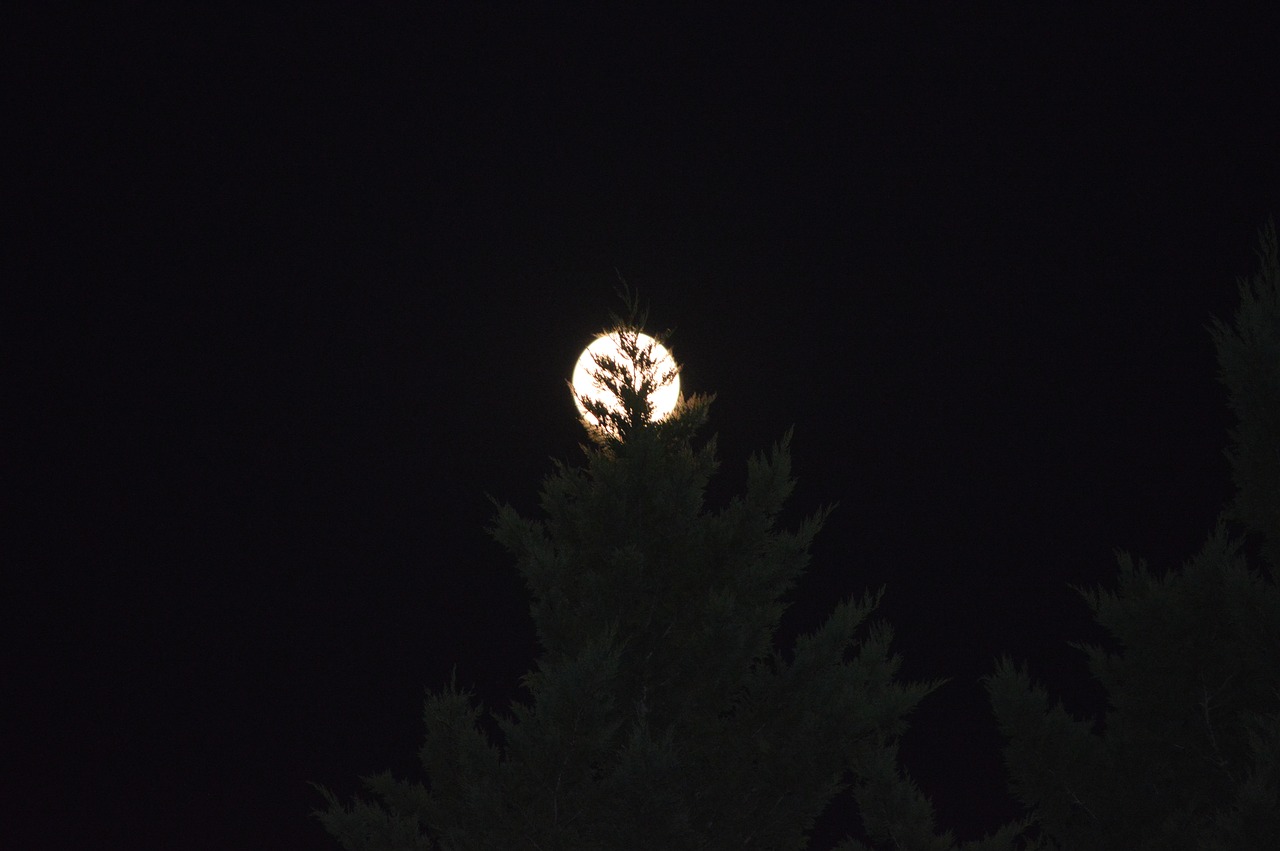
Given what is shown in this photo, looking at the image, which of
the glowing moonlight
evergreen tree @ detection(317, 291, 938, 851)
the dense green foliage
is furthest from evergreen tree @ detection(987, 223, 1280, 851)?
the glowing moonlight

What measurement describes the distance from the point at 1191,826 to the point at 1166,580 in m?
2.62

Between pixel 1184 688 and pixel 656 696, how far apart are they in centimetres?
570

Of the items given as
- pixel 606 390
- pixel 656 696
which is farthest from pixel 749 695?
pixel 606 390

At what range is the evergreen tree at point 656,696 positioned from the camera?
11.9 metres

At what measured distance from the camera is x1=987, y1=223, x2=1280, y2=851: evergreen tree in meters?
12.7

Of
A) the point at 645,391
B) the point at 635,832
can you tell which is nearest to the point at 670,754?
the point at 635,832

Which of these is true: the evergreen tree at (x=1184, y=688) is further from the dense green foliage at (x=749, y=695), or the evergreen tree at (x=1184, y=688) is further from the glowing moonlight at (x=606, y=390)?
the glowing moonlight at (x=606, y=390)

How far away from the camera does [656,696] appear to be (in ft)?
42.9

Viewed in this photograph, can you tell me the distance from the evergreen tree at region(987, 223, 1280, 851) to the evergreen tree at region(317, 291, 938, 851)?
2130 mm

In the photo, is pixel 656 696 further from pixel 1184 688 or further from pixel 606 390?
pixel 1184 688

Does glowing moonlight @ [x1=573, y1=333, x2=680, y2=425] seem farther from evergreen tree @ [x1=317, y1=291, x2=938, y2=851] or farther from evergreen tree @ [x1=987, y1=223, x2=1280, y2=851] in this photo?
evergreen tree @ [x1=987, y1=223, x2=1280, y2=851]

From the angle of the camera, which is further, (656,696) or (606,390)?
(606,390)

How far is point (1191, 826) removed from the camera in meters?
13.1

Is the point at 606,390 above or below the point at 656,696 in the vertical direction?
above
